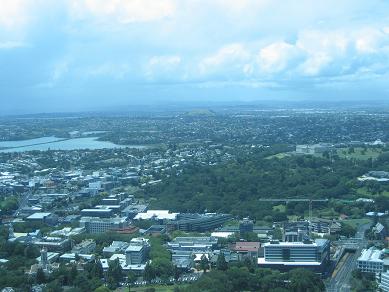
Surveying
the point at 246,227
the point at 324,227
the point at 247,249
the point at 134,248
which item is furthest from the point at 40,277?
the point at 324,227

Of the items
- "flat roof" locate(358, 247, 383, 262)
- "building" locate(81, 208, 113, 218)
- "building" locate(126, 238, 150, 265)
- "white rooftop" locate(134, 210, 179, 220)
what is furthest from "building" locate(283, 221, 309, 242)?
"building" locate(81, 208, 113, 218)

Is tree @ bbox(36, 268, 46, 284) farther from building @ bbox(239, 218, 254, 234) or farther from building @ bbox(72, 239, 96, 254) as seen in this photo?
building @ bbox(239, 218, 254, 234)

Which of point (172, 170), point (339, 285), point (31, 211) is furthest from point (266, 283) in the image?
point (172, 170)

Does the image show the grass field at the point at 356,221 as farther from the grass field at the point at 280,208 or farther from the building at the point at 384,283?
the building at the point at 384,283

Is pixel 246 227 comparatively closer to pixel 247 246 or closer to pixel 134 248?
pixel 247 246

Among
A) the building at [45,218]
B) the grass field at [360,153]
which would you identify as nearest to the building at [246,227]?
the building at [45,218]

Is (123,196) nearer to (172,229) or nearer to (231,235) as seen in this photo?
(172,229)

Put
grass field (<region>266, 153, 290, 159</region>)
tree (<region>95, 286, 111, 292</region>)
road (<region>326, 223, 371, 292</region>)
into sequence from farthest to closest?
grass field (<region>266, 153, 290, 159</region>)
road (<region>326, 223, 371, 292</region>)
tree (<region>95, 286, 111, 292</region>)

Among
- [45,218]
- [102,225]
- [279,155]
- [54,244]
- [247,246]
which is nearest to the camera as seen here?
[247,246]
